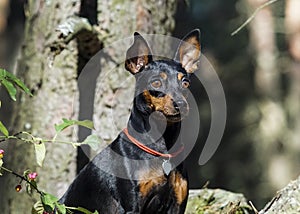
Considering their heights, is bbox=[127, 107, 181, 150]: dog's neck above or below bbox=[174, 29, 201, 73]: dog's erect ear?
below

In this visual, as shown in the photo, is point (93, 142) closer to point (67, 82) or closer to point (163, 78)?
point (163, 78)

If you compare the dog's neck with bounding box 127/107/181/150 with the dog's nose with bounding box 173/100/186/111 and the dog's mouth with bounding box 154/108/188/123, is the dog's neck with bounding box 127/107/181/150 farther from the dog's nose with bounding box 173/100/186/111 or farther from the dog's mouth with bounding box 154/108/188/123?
the dog's nose with bounding box 173/100/186/111

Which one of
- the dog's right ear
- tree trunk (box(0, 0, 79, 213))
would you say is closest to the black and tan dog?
the dog's right ear

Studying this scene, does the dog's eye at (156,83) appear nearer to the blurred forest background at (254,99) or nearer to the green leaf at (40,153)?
the green leaf at (40,153)

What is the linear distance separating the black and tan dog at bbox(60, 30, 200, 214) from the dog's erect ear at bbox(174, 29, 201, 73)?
0.01 meters

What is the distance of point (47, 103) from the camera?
6.14 meters

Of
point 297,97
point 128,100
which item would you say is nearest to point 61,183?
point 128,100

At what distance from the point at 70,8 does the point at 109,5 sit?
32 cm

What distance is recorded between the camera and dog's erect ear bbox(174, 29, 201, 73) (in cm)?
479

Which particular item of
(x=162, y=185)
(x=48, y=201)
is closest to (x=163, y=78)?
(x=162, y=185)

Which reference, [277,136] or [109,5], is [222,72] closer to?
[277,136]

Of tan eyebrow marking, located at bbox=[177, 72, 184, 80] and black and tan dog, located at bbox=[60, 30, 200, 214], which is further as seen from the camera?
tan eyebrow marking, located at bbox=[177, 72, 184, 80]

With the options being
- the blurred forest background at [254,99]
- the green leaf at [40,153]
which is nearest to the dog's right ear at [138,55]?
the green leaf at [40,153]

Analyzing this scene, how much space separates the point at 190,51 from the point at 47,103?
1.71 metres
